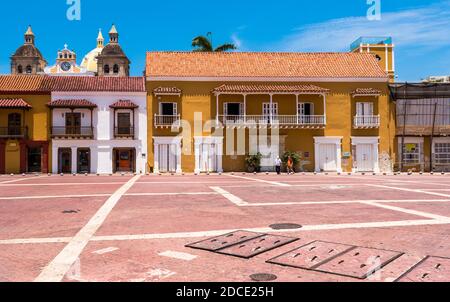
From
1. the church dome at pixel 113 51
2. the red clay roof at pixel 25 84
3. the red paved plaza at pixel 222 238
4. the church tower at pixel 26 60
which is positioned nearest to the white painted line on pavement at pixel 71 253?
the red paved plaza at pixel 222 238

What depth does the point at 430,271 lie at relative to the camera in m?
5.90

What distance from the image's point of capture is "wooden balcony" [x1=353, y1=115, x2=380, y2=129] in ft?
107

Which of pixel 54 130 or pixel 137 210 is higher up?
pixel 54 130

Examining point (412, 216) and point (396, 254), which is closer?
point (396, 254)

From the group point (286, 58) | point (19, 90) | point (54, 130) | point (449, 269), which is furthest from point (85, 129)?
point (449, 269)

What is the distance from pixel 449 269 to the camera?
5.99 m

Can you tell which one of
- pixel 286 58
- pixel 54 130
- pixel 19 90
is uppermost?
pixel 286 58

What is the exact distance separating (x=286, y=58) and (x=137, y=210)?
26.2 metres

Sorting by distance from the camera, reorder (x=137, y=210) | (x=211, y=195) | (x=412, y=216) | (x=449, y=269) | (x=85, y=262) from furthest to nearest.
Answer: (x=211, y=195), (x=137, y=210), (x=412, y=216), (x=85, y=262), (x=449, y=269)

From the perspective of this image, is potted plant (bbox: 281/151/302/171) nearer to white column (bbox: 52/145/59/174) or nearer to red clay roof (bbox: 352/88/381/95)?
red clay roof (bbox: 352/88/381/95)

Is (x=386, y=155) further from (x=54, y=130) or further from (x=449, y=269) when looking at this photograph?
(x=449, y=269)

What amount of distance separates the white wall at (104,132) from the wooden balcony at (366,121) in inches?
647

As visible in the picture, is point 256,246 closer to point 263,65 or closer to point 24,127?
point 263,65

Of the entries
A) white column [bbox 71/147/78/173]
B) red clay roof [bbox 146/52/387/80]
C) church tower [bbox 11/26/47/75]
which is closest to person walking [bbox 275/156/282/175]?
red clay roof [bbox 146/52/387/80]
